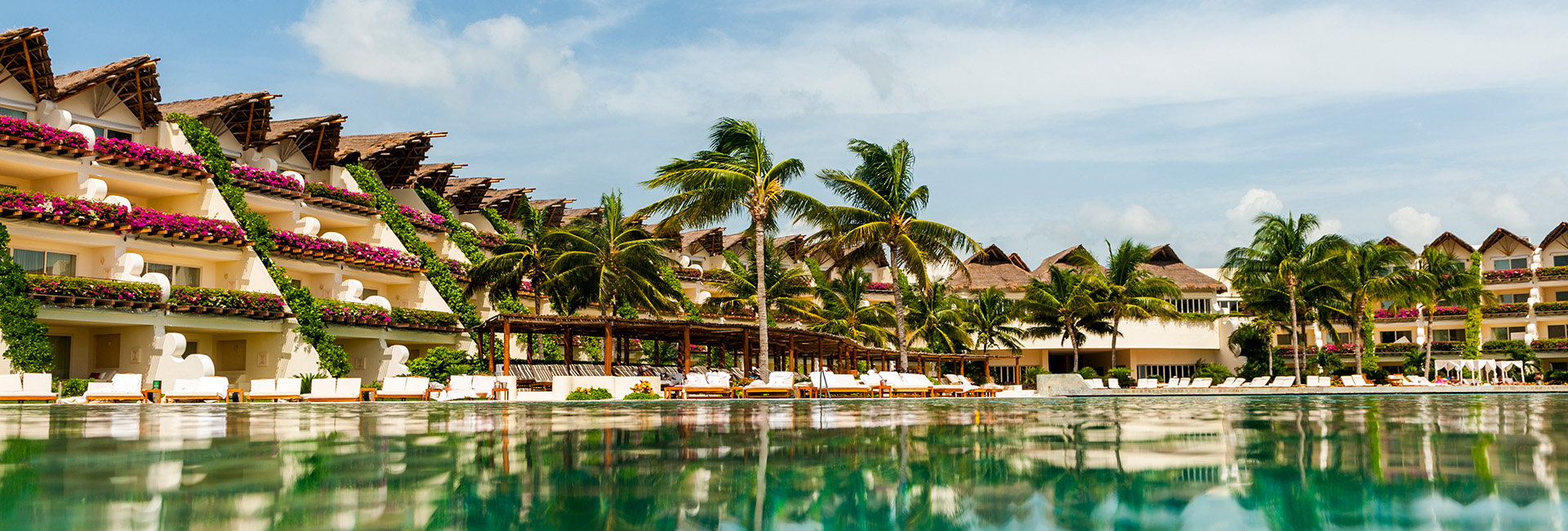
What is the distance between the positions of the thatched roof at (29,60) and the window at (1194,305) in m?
54.3

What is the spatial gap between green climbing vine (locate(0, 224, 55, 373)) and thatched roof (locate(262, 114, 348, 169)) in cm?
1300

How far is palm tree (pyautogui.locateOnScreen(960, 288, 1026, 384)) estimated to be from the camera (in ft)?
188

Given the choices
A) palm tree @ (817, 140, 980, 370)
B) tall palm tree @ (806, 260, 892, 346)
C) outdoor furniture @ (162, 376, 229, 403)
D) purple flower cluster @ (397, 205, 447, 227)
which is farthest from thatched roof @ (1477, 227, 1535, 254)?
outdoor furniture @ (162, 376, 229, 403)

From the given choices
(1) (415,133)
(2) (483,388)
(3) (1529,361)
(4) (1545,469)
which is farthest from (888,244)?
(3) (1529,361)

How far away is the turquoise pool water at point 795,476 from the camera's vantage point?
17.8 ft

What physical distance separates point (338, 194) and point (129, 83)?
7.74 m

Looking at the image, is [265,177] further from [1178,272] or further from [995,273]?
[1178,272]

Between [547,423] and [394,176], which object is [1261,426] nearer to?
[547,423]

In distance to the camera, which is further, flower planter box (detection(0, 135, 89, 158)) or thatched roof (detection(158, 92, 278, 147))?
thatched roof (detection(158, 92, 278, 147))

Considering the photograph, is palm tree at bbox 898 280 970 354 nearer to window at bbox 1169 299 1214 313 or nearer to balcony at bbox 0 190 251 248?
window at bbox 1169 299 1214 313

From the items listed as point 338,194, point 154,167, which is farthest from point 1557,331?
point 154,167

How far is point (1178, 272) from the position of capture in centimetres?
6744

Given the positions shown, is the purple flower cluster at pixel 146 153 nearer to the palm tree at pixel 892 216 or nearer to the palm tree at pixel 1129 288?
the palm tree at pixel 892 216

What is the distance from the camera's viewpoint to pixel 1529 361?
195 feet
